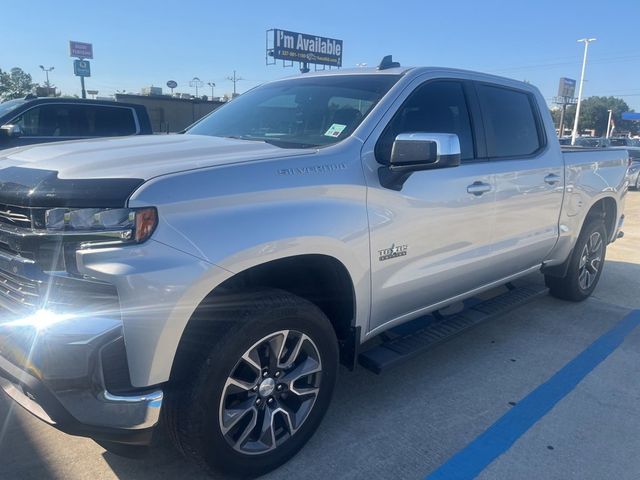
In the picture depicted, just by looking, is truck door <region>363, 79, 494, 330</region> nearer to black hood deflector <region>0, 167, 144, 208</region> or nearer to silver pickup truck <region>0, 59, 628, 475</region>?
silver pickup truck <region>0, 59, 628, 475</region>

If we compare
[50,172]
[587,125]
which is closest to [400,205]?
[50,172]

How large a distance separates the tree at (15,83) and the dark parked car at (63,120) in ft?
161

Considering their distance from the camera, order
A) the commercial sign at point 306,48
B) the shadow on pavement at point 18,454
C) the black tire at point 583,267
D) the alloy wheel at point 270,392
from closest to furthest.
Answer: the alloy wheel at point 270,392
the shadow on pavement at point 18,454
the black tire at point 583,267
the commercial sign at point 306,48

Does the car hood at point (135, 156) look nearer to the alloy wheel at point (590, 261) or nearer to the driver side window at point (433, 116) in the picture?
the driver side window at point (433, 116)

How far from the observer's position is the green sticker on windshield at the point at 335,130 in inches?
116

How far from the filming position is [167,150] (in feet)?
8.47

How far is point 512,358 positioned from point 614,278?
124 inches

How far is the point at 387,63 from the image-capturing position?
3582 millimetres

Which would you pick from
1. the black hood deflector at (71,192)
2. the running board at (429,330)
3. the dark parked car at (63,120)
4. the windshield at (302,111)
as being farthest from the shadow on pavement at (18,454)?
the dark parked car at (63,120)

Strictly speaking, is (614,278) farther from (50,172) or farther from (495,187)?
(50,172)

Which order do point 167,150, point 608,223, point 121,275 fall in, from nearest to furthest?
point 121,275, point 167,150, point 608,223

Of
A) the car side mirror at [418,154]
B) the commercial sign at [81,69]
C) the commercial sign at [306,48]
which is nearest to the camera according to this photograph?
the car side mirror at [418,154]

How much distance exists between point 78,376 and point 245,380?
2.44 ft

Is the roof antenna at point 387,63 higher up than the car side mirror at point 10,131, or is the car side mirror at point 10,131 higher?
the roof antenna at point 387,63
